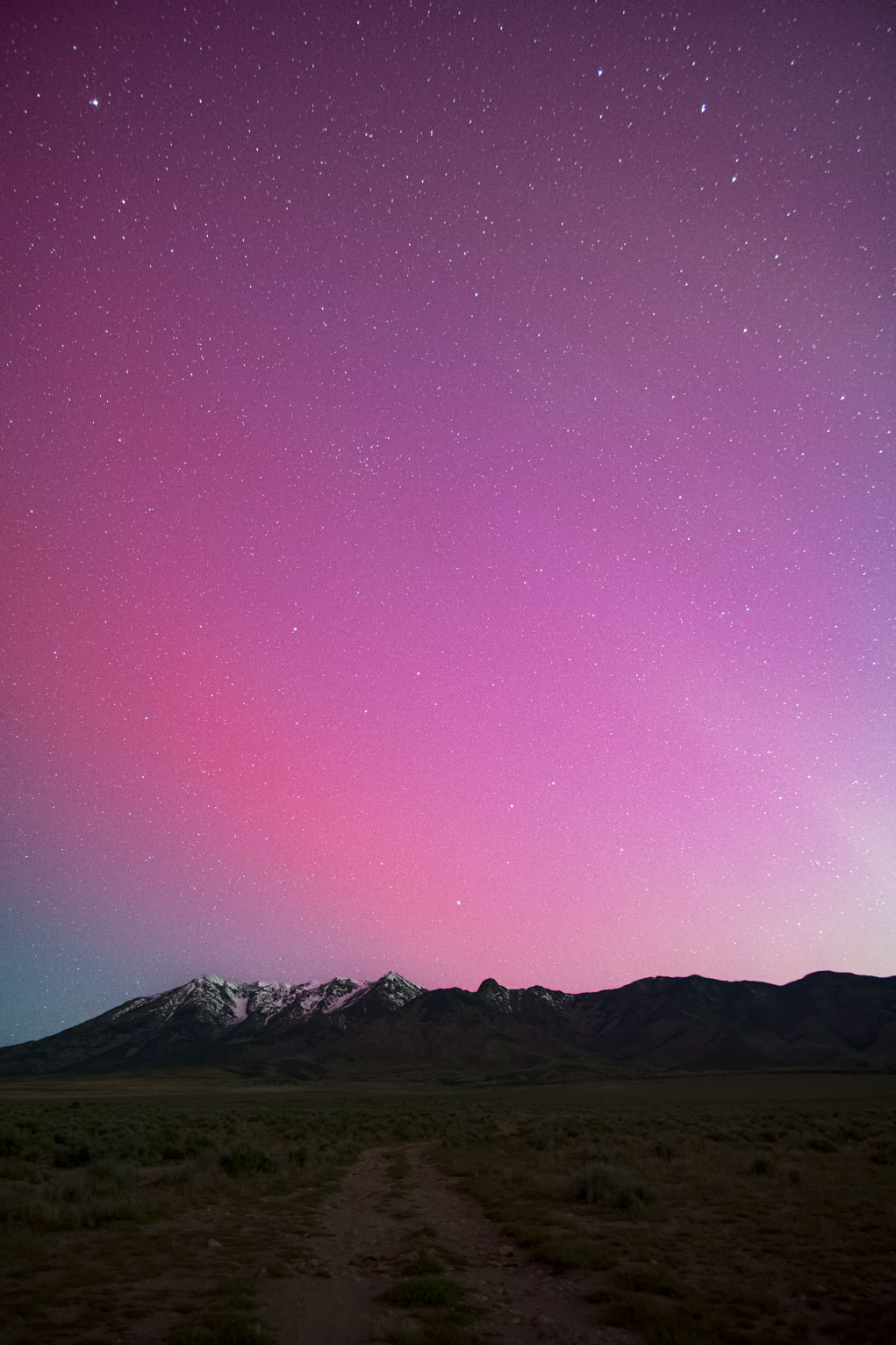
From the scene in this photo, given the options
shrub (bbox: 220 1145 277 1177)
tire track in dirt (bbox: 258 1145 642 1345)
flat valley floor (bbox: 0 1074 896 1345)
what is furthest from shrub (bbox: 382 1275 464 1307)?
shrub (bbox: 220 1145 277 1177)

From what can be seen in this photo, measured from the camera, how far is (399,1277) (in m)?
10.7

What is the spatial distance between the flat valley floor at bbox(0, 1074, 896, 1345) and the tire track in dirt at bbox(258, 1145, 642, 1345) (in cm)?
6

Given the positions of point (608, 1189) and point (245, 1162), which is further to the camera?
point (245, 1162)

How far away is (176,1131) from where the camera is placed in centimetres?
2875

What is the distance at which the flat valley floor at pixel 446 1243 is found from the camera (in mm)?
8641

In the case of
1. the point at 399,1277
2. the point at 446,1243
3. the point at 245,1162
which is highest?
the point at 399,1277

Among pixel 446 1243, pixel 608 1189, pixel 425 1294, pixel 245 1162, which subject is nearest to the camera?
pixel 425 1294

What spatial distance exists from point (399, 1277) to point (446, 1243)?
247 centimetres

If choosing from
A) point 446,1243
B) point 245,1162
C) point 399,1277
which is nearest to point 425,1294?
point 399,1277

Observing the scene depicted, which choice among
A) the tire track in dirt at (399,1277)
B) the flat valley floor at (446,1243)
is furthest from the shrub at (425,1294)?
the tire track in dirt at (399,1277)

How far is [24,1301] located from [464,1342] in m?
5.71

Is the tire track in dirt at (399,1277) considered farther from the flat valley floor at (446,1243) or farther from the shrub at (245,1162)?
the shrub at (245,1162)

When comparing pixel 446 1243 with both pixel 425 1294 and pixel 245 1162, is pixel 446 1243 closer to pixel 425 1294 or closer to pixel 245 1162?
pixel 425 1294

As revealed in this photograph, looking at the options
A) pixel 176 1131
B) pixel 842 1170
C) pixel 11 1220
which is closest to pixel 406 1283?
pixel 11 1220
